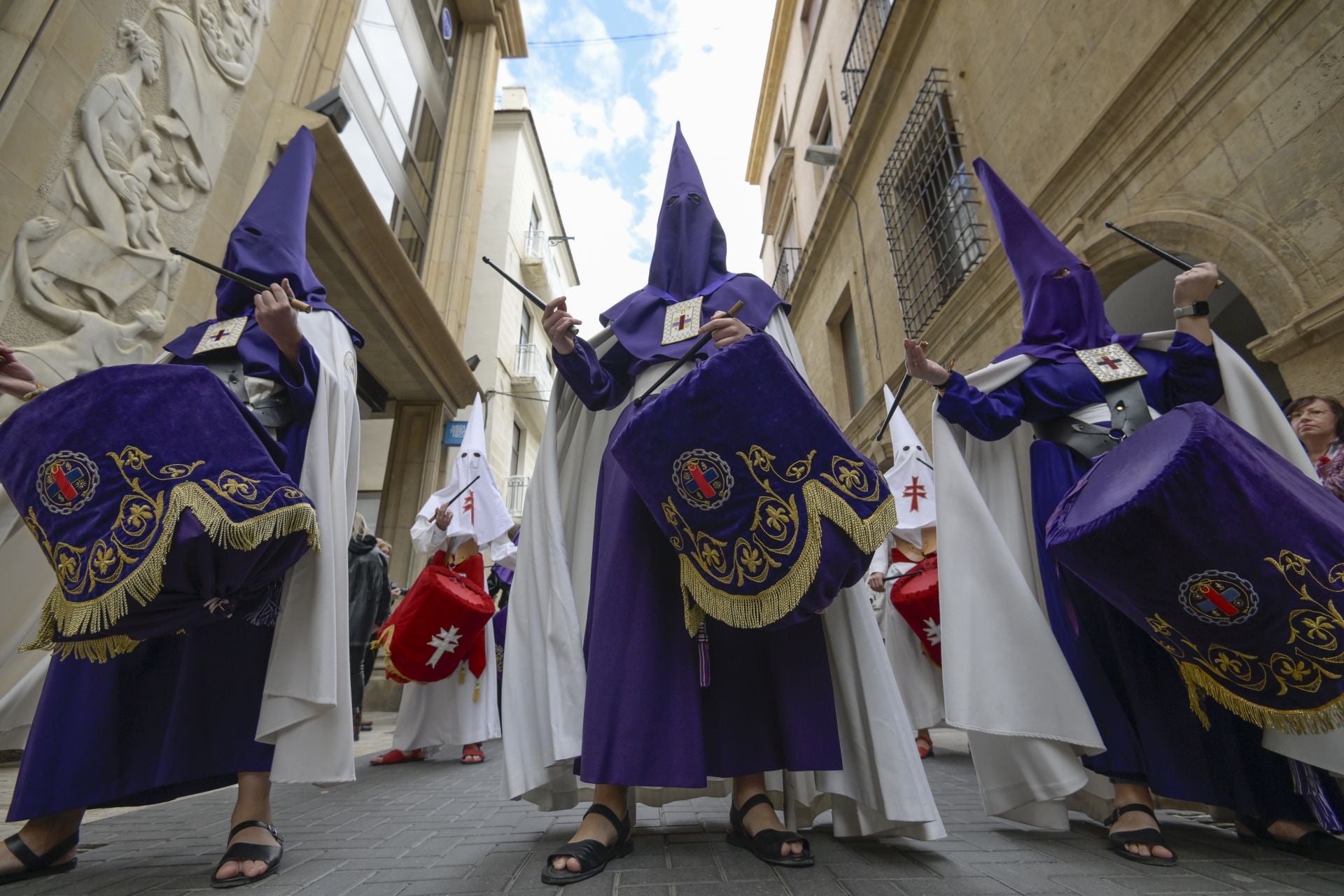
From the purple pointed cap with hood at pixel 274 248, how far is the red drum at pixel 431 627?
213 centimetres

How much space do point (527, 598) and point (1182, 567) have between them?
5.59 ft

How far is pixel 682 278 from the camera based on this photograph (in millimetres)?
2383

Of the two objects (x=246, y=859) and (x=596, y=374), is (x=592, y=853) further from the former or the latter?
(x=596, y=374)

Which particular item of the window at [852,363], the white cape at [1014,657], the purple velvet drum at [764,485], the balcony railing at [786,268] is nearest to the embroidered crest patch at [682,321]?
the purple velvet drum at [764,485]

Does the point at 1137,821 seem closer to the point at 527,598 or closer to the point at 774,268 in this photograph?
the point at 527,598

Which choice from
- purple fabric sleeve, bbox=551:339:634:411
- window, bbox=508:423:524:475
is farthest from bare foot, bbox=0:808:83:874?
window, bbox=508:423:524:475

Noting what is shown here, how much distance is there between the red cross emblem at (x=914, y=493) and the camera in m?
4.89

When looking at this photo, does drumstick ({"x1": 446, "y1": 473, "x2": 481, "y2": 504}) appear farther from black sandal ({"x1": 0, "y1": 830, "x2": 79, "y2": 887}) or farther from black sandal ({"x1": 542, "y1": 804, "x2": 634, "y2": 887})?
black sandal ({"x1": 542, "y1": 804, "x2": 634, "y2": 887})

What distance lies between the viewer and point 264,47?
6082mm

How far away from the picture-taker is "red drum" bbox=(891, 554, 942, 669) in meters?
4.11

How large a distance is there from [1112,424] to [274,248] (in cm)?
291

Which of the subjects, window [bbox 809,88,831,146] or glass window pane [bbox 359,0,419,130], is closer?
glass window pane [bbox 359,0,419,130]

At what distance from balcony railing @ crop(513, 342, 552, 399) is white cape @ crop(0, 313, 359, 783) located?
13.6 m

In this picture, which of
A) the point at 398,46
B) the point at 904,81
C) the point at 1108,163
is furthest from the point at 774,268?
the point at 1108,163
